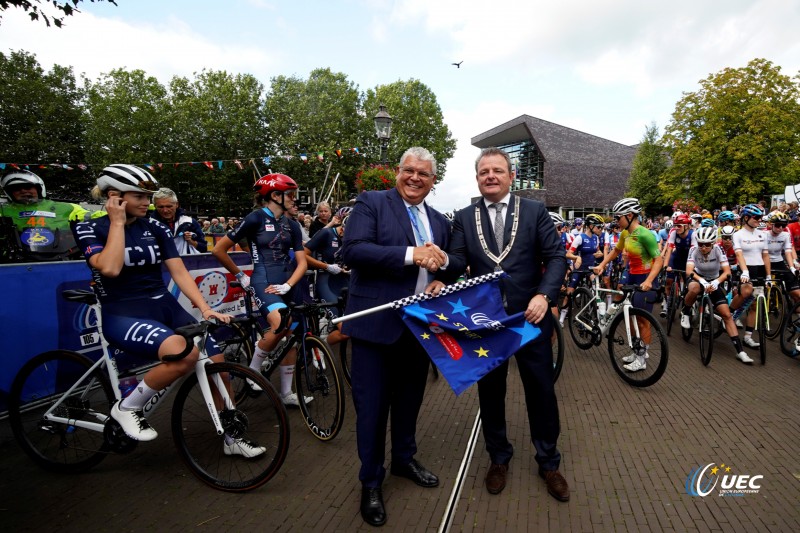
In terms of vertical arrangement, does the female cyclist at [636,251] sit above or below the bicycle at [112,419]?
above

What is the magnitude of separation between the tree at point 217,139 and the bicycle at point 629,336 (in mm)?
36940

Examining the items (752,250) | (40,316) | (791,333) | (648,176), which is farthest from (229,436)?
(648,176)

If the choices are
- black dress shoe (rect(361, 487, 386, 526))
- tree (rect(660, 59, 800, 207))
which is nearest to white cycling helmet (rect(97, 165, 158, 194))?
black dress shoe (rect(361, 487, 386, 526))

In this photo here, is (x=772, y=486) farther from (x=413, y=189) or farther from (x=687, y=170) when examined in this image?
(x=687, y=170)

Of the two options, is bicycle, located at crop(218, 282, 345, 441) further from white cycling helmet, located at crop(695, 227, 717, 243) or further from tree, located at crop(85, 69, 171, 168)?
tree, located at crop(85, 69, 171, 168)

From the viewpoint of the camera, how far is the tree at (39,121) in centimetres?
3288

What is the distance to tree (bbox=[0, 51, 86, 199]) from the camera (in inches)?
1294

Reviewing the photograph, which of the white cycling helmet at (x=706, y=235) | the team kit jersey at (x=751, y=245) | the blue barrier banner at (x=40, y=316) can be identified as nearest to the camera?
the blue barrier banner at (x=40, y=316)

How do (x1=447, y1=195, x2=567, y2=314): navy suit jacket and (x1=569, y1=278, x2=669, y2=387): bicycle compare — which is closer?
(x1=447, y1=195, x2=567, y2=314): navy suit jacket

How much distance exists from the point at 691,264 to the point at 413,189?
568cm

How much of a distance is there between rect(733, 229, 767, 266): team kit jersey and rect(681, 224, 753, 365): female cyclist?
78cm

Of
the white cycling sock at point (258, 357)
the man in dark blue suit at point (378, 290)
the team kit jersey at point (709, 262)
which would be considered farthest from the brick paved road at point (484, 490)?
the team kit jersey at point (709, 262)

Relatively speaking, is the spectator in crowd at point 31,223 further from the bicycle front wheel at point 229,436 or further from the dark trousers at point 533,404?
the dark trousers at point 533,404

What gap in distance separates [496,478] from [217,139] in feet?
135
